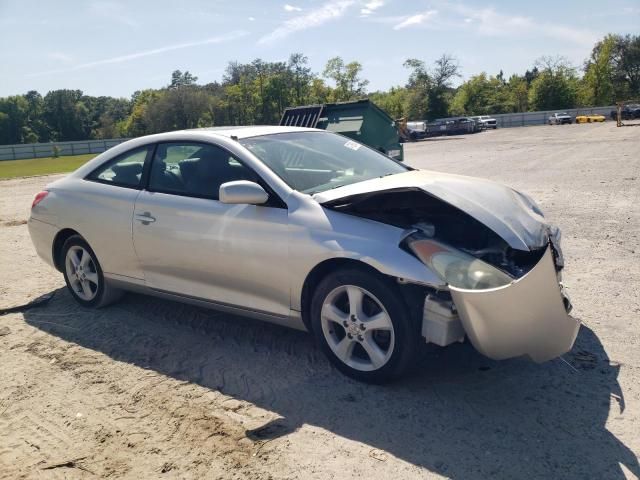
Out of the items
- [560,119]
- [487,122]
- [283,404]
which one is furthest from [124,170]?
[560,119]

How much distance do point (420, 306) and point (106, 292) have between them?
3147 millimetres

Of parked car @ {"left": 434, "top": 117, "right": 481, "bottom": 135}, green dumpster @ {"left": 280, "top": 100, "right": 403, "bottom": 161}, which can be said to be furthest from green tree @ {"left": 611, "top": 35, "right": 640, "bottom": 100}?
green dumpster @ {"left": 280, "top": 100, "right": 403, "bottom": 161}

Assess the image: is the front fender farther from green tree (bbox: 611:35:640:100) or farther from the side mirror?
green tree (bbox: 611:35:640:100)

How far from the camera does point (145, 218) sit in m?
4.49

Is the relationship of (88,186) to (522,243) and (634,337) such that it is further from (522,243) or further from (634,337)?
(634,337)

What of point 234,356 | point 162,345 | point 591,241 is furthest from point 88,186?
point 591,241

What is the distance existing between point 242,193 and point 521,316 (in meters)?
1.93

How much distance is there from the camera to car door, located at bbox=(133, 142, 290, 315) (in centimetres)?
378

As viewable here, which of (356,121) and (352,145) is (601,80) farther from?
(352,145)

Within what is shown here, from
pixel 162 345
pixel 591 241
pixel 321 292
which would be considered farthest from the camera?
pixel 591 241

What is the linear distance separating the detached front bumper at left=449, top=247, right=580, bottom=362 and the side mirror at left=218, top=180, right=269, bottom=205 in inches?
57.4

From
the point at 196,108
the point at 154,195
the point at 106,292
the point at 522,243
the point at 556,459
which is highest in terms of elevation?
the point at 196,108

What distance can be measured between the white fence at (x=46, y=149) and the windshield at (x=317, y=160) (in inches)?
2361

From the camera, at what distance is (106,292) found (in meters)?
5.09
